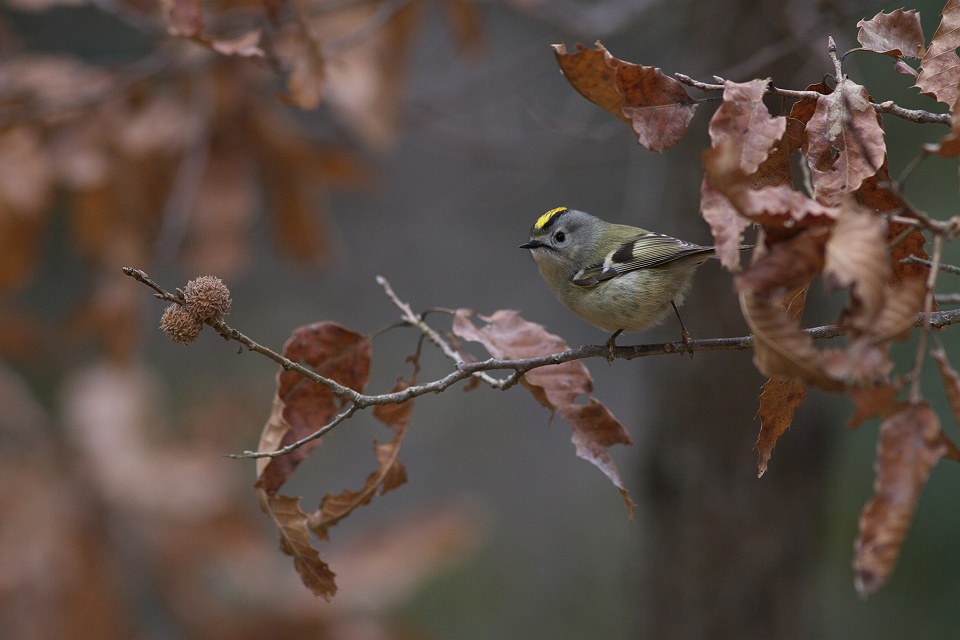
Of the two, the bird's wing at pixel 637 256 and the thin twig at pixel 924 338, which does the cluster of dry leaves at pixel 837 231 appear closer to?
the thin twig at pixel 924 338

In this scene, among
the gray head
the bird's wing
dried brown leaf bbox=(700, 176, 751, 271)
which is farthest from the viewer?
the gray head

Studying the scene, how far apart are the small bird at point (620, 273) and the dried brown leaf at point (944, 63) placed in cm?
77

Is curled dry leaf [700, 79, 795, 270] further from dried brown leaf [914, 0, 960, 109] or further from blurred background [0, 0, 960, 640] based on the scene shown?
blurred background [0, 0, 960, 640]

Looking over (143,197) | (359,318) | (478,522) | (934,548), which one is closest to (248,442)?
(359,318)

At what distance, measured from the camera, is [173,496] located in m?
3.68

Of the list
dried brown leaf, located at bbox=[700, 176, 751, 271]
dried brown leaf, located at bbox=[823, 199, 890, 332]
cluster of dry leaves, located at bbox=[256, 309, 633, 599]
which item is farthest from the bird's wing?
dried brown leaf, located at bbox=[823, 199, 890, 332]

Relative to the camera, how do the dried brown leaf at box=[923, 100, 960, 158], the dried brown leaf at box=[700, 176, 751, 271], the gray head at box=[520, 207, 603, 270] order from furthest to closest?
the gray head at box=[520, 207, 603, 270] → the dried brown leaf at box=[700, 176, 751, 271] → the dried brown leaf at box=[923, 100, 960, 158]

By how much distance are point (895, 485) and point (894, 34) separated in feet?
2.67

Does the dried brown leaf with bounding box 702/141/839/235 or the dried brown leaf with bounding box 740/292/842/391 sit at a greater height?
the dried brown leaf with bounding box 702/141/839/235

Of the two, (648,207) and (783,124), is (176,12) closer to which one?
(783,124)

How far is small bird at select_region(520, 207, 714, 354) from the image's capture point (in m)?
2.35

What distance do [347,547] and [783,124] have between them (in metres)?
3.14

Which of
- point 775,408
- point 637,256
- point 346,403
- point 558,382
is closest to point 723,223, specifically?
point 775,408

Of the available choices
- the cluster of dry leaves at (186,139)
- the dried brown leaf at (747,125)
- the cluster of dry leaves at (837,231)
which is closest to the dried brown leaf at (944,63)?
the cluster of dry leaves at (837,231)
